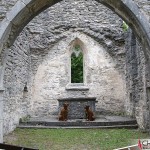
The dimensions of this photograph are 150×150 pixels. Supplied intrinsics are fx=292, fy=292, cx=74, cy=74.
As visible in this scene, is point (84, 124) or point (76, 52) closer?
point (84, 124)

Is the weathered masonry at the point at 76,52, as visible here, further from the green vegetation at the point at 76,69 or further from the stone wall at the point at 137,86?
the green vegetation at the point at 76,69

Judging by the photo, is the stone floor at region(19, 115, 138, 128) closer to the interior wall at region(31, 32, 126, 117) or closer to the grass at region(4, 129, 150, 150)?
the grass at region(4, 129, 150, 150)

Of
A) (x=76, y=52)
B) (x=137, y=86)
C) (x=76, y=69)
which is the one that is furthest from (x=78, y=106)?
(x=76, y=69)

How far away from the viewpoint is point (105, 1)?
5730 millimetres

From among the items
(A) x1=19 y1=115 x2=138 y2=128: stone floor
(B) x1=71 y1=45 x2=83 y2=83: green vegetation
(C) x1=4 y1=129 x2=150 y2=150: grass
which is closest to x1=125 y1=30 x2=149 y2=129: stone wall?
(A) x1=19 y1=115 x2=138 y2=128: stone floor

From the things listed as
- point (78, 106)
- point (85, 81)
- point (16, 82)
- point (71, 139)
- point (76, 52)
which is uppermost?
point (76, 52)

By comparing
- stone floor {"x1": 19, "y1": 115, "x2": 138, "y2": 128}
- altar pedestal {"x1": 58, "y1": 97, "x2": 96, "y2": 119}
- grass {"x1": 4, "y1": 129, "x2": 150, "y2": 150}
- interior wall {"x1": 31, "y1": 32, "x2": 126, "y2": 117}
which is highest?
interior wall {"x1": 31, "y1": 32, "x2": 126, "y2": 117}

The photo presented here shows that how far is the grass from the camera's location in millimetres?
6847

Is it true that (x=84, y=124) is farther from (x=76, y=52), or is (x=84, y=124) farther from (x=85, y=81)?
(x=76, y=52)

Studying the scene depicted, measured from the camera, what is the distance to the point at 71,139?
7.75 meters

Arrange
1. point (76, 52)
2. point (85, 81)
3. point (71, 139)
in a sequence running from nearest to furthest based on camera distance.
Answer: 1. point (71, 139)
2. point (85, 81)
3. point (76, 52)

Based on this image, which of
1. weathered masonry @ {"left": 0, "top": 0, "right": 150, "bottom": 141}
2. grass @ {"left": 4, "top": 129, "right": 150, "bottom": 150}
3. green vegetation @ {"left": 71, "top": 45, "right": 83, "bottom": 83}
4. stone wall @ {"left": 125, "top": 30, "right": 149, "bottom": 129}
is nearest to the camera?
grass @ {"left": 4, "top": 129, "right": 150, "bottom": 150}

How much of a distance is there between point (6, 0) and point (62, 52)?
Result: 26.3 ft

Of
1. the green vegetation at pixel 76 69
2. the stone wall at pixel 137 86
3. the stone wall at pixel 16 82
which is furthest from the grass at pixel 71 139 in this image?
the green vegetation at pixel 76 69
